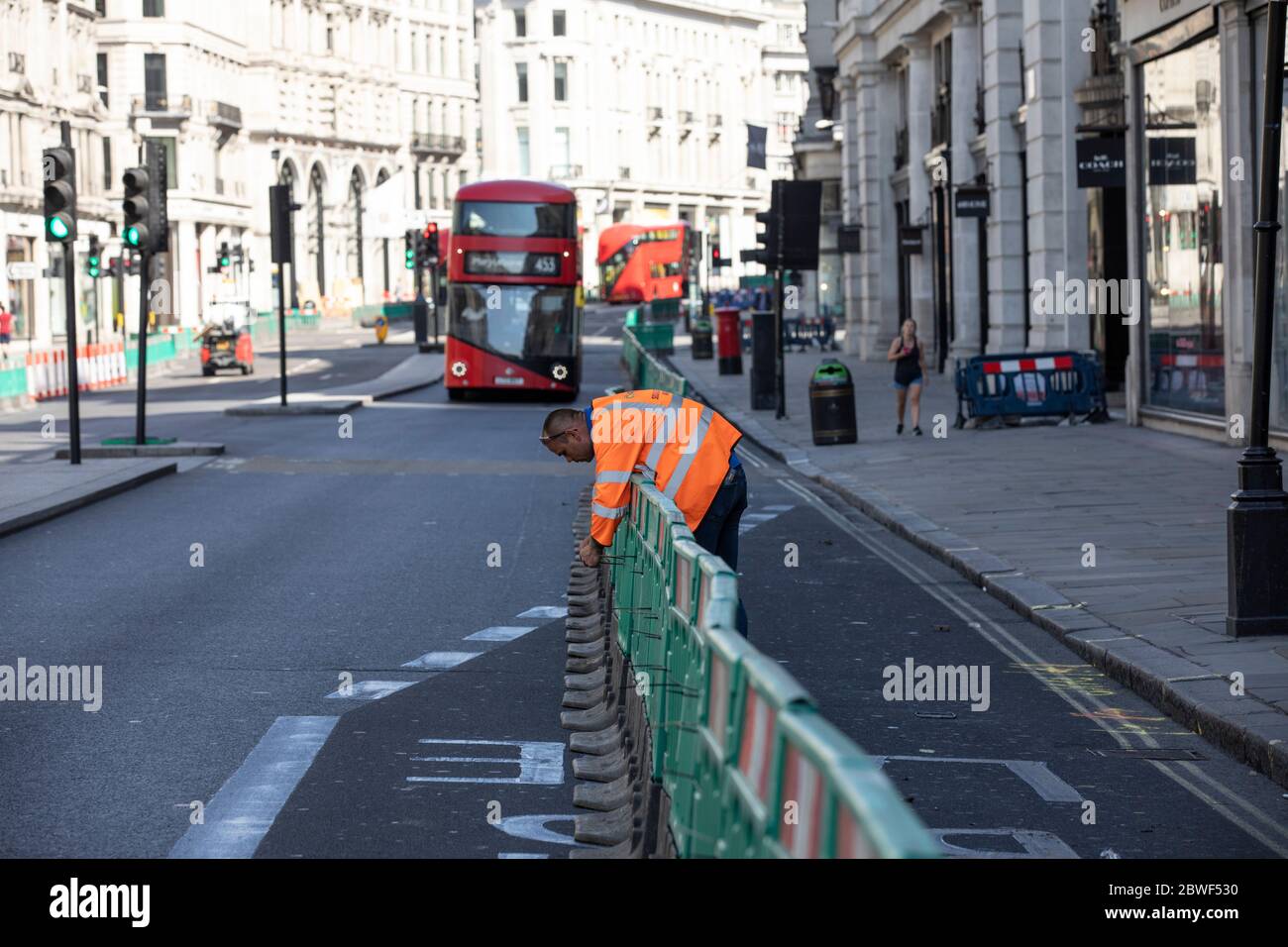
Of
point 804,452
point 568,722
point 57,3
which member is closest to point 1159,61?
point 804,452

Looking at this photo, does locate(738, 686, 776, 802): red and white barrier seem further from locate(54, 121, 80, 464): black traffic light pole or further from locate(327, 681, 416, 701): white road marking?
locate(54, 121, 80, 464): black traffic light pole

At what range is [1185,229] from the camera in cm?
2377

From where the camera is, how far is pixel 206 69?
322ft

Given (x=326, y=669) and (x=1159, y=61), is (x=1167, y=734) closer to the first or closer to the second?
(x=326, y=669)

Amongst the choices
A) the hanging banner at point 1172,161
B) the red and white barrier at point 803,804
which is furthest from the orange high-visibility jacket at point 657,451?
the hanging banner at point 1172,161

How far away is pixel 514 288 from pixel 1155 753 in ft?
99.7

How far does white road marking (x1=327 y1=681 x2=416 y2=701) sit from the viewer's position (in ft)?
31.9

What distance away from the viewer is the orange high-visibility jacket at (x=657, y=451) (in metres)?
8.98

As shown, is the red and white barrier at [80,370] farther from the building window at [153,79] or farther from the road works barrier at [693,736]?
the building window at [153,79]

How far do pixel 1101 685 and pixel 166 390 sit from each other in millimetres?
39448

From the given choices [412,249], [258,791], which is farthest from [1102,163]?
[412,249]

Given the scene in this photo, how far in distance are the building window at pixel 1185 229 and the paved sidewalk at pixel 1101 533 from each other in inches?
30.6

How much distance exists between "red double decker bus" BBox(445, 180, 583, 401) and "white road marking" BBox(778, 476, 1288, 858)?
2117 cm

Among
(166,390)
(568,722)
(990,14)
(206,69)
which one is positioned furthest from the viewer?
(206,69)
